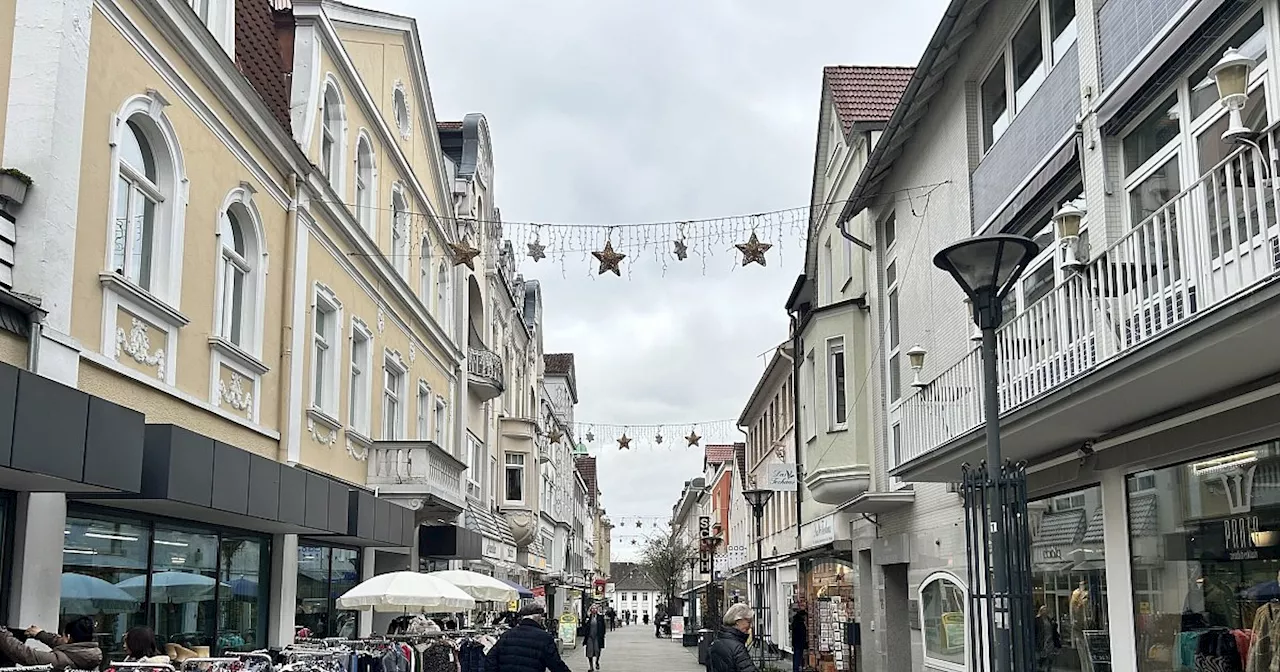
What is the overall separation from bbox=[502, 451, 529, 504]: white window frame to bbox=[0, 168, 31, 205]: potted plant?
30469mm

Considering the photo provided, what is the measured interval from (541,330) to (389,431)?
1221 inches

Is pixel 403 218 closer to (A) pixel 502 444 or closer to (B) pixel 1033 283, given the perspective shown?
(B) pixel 1033 283

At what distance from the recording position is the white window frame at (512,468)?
39.4 meters

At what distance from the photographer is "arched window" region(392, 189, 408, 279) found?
21.9m

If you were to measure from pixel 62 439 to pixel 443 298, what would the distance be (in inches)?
746

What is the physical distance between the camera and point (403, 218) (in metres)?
22.5

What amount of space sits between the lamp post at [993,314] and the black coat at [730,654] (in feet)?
5.86

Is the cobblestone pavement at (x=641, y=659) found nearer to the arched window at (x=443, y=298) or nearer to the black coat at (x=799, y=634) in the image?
the black coat at (x=799, y=634)

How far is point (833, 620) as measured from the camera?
78.0 ft

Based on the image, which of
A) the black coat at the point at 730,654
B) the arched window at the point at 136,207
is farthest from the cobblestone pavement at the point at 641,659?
the black coat at the point at 730,654

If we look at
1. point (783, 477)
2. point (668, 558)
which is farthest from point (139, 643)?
point (668, 558)

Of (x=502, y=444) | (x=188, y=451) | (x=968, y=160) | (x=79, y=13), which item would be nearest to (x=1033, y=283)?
(x=968, y=160)

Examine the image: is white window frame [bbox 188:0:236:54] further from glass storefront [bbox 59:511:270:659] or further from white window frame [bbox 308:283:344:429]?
glass storefront [bbox 59:511:270:659]

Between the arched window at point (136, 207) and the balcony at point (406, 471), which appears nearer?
the arched window at point (136, 207)
